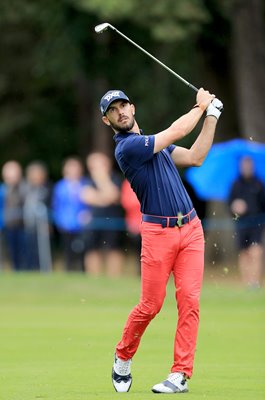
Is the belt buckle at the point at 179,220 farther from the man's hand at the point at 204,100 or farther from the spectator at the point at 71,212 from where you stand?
the spectator at the point at 71,212

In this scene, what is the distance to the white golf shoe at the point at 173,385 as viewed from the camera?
10195 mm

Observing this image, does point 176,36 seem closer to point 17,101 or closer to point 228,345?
point 228,345

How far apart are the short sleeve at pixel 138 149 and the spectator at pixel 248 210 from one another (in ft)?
36.5

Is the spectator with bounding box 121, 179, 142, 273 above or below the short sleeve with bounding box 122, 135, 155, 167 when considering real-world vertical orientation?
below

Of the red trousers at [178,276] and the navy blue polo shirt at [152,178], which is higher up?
the navy blue polo shirt at [152,178]

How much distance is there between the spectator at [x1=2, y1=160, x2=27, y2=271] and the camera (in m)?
25.8

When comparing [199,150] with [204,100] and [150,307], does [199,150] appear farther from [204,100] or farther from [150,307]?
[150,307]

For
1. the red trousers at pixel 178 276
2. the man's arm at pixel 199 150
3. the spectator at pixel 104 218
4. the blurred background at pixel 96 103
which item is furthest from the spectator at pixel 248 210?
the red trousers at pixel 178 276

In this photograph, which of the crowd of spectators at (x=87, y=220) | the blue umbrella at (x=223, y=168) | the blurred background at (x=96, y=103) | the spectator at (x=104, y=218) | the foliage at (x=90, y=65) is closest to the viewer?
the crowd of spectators at (x=87, y=220)

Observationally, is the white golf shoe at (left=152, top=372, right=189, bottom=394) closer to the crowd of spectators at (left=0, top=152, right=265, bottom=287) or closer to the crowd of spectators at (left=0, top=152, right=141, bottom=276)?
the crowd of spectators at (left=0, top=152, right=265, bottom=287)

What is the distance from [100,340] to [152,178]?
192 inches

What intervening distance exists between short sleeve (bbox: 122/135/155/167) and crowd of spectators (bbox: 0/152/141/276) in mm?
12748

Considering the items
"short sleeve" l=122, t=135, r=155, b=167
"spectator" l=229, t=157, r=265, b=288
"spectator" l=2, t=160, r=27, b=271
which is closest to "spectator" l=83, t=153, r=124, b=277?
"spectator" l=2, t=160, r=27, b=271

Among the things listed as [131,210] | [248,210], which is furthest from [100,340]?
[131,210]
